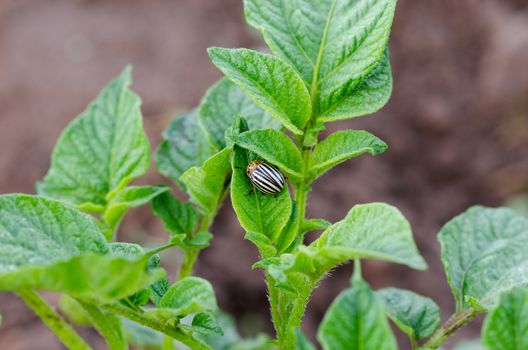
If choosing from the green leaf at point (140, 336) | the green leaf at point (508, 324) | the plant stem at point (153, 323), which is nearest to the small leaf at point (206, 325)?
the plant stem at point (153, 323)

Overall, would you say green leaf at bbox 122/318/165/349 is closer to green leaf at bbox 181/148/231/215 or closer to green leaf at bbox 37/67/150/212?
green leaf at bbox 37/67/150/212

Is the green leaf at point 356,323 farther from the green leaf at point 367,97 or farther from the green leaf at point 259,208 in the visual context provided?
the green leaf at point 367,97

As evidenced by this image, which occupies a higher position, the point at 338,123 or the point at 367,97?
the point at 338,123

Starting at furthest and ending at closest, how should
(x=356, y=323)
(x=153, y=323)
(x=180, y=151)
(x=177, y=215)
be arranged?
1. (x=180, y=151)
2. (x=177, y=215)
3. (x=153, y=323)
4. (x=356, y=323)

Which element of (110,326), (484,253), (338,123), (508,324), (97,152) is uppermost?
(338,123)

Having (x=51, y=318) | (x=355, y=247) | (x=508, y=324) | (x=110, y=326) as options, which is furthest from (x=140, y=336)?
(x=508, y=324)

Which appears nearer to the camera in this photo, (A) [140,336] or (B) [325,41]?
(B) [325,41]

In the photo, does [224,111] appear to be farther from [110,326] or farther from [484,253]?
[484,253]
